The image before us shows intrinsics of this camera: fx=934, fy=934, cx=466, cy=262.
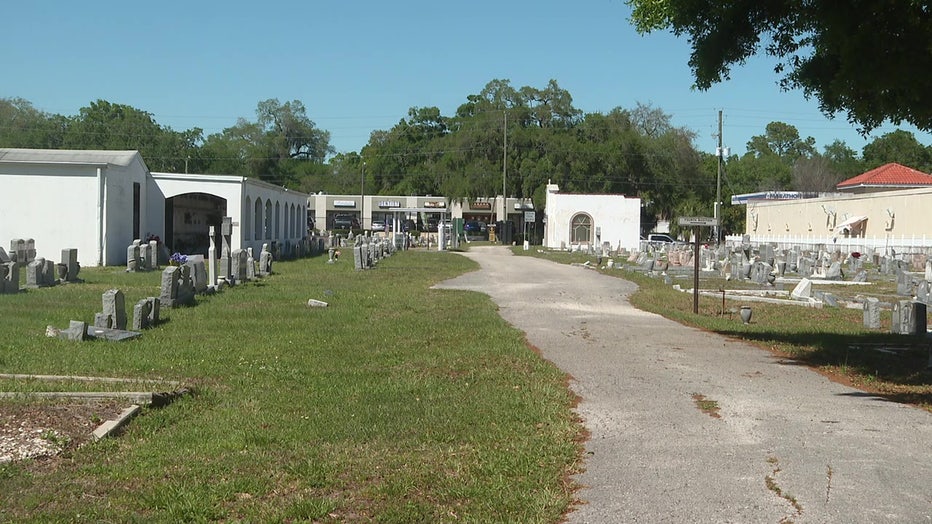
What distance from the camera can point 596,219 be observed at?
6588 cm

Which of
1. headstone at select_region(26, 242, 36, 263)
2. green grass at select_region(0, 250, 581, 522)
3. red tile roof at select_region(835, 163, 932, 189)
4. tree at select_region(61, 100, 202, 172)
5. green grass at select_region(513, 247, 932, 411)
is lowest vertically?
green grass at select_region(0, 250, 581, 522)

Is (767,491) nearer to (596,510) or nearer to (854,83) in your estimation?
(596,510)

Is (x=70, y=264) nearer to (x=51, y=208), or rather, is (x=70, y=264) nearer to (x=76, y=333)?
(x=51, y=208)

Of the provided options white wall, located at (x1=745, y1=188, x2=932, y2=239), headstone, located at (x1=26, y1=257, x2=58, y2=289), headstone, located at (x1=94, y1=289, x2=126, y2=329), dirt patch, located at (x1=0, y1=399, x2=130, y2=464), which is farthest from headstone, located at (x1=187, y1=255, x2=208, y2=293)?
white wall, located at (x1=745, y1=188, x2=932, y2=239)

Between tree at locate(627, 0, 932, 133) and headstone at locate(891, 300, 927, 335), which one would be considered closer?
tree at locate(627, 0, 932, 133)

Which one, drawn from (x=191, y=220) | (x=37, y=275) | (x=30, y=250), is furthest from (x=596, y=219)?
(x=37, y=275)

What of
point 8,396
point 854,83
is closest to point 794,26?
point 854,83

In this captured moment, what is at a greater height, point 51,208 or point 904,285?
point 51,208

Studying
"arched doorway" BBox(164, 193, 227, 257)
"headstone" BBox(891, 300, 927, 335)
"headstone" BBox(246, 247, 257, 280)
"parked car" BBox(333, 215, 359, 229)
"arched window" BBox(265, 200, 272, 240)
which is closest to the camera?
"headstone" BBox(891, 300, 927, 335)

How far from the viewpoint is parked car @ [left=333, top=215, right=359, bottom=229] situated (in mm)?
90419

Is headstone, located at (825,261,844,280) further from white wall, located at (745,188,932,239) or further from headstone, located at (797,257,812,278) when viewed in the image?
white wall, located at (745,188,932,239)

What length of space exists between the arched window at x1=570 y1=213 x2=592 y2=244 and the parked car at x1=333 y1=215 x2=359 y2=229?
28.5m

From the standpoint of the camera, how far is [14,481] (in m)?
6.23

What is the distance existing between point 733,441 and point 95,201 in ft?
94.1
